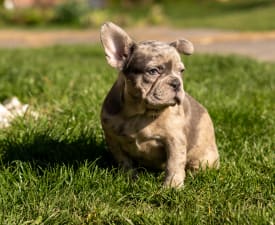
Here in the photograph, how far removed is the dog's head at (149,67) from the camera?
320 cm

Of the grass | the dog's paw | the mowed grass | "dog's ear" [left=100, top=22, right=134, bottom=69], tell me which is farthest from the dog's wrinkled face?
the grass

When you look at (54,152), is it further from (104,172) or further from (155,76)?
(155,76)

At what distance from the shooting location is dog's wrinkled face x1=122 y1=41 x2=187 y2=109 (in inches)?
126

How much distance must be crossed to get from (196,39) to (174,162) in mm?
11902

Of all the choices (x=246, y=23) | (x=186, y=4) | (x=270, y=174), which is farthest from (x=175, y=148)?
(x=186, y=4)

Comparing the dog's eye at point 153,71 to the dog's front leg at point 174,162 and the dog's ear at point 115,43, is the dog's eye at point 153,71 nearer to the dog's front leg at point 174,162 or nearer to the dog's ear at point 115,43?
the dog's ear at point 115,43

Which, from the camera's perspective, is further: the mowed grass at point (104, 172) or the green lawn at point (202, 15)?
the green lawn at point (202, 15)

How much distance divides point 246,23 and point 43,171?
1629 centimetres

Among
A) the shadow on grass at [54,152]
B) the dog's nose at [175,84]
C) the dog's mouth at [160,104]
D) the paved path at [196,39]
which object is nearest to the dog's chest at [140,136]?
the dog's mouth at [160,104]

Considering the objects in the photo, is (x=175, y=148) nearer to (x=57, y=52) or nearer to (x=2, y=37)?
(x=57, y=52)

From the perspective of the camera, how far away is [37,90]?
6195 millimetres

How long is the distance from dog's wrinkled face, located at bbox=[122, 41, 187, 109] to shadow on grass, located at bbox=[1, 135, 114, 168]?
0.78 meters

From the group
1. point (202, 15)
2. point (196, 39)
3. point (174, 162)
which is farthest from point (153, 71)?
point (202, 15)

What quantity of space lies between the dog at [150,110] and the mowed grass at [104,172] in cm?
15
